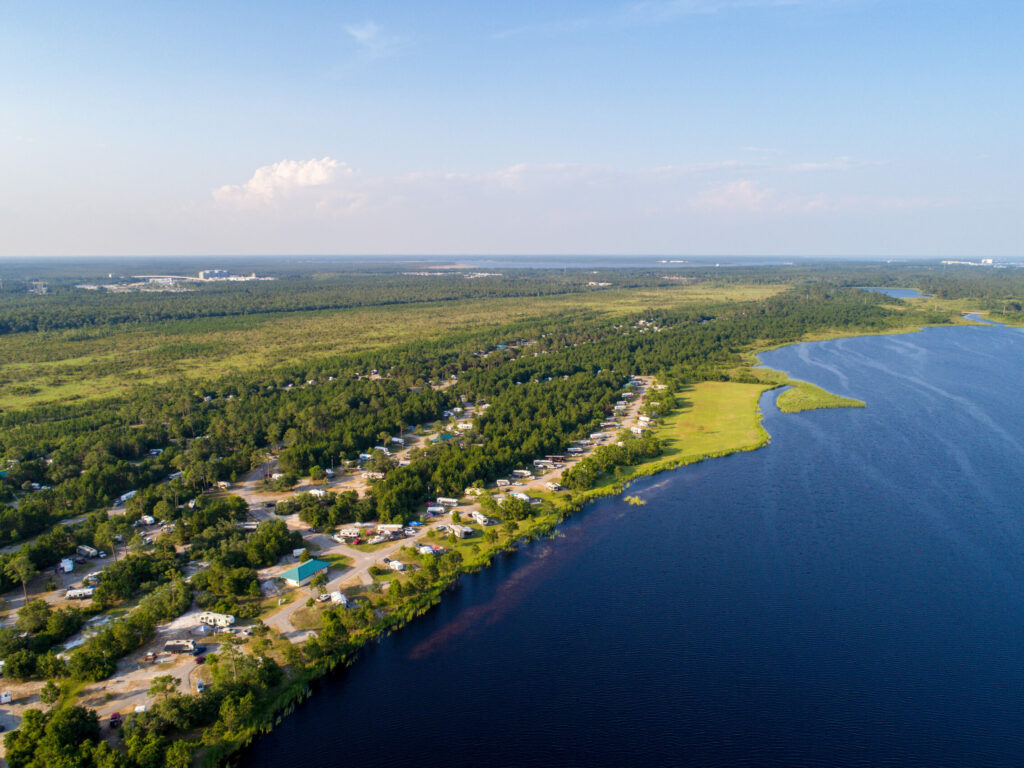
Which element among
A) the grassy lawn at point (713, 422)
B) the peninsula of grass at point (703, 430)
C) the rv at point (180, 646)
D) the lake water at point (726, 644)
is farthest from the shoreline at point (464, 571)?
the rv at point (180, 646)

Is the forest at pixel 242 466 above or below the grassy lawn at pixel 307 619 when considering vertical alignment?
above

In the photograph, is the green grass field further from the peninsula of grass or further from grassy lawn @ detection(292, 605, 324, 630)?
grassy lawn @ detection(292, 605, 324, 630)

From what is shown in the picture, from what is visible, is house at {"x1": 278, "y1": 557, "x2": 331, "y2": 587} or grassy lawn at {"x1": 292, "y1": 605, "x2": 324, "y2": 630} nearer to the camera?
grassy lawn at {"x1": 292, "y1": 605, "x2": 324, "y2": 630}

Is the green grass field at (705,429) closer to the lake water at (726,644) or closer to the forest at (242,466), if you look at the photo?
the forest at (242,466)

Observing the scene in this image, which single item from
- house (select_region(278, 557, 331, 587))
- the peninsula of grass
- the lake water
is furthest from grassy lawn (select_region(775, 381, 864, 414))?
house (select_region(278, 557, 331, 587))

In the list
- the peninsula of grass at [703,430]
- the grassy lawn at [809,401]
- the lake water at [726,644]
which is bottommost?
the lake water at [726,644]

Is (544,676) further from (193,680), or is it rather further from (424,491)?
(424,491)
